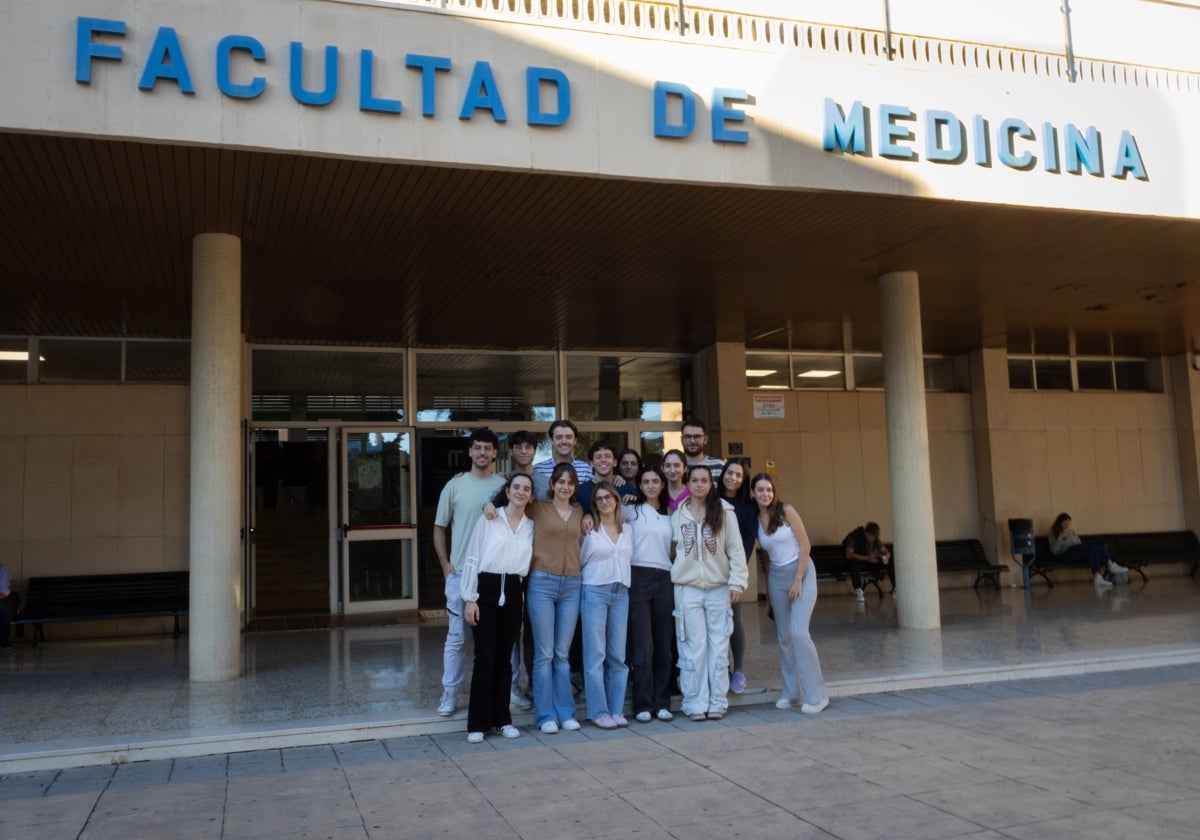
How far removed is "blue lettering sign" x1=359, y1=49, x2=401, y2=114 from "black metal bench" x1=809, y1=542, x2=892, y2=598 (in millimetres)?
8526

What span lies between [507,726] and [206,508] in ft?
10.7

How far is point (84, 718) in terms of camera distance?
636 centimetres

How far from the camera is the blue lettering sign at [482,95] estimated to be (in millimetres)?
6664

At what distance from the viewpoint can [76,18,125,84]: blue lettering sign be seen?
5961mm

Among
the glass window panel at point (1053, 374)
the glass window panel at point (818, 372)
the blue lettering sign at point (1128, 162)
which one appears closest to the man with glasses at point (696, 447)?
the blue lettering sign at point (1128, 162)

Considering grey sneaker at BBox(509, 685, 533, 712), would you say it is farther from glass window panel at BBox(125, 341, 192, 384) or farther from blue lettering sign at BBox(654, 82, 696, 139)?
glass window panel at BBox(125, 341, 192, 384)

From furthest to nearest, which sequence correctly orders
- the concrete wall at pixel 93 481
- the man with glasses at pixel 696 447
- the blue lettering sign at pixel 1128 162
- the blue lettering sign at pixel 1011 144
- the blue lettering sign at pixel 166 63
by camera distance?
the concrete wall at pixel 93 481, the blue lettering sign at pixel 1128 162, the blue lettering sign at pixel 1011 144, the man with glasses at pixel 696 447, the blue lettering sign at pixel 166 63

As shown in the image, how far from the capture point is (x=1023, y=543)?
13.9m

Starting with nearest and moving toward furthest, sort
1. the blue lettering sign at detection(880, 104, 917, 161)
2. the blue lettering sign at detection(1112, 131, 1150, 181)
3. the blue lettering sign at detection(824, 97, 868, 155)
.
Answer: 1. the blue lettering sign at detection(824, 97, 868, 155)
2. the blue lettering sign at detection(880, 104, 917, 161)
3. the blue lettering sign at detection(1112, 131, 1150, 181)

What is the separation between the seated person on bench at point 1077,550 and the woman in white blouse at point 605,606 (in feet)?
33.1

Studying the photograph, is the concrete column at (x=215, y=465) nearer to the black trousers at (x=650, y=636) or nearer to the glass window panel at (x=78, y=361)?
the black trousers at (x=650, y=636)

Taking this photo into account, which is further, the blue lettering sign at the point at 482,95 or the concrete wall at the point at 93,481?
the concrete wall at the point at 93,481

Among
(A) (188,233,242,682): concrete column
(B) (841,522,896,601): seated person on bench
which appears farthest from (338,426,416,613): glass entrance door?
(B) (841,522,896,601): seated person on bench

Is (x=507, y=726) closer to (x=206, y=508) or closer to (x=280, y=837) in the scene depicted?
(x=280, y=837)
